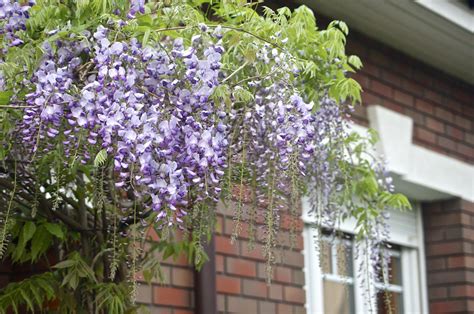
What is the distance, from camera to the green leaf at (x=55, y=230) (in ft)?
14.0

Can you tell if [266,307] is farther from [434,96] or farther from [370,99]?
[434,96]

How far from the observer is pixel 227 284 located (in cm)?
607

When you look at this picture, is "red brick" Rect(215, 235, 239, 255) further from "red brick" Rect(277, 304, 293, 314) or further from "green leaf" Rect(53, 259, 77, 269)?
"green leaf" Rect(53, 259, 77, 269)

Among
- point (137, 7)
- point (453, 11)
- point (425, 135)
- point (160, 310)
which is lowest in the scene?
point (160, 310)

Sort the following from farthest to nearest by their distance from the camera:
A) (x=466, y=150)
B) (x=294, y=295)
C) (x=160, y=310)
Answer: (x=466, y=150), (x=294, y=295), (x=160, y=310)

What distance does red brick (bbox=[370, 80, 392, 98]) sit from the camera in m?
7.38

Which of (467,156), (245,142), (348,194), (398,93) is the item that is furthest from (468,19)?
(245,142)

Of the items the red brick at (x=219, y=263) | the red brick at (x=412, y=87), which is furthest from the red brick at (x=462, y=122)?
the red brick at (x=219, y=263)

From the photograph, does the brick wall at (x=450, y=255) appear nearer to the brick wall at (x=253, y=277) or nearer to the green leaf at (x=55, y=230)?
the brick wall at (x=253, y=277)

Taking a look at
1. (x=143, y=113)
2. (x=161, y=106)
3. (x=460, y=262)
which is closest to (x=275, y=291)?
(x=460, y=262)

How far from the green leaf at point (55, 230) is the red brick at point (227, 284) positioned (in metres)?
1.80

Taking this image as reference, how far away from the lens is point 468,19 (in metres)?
7.34

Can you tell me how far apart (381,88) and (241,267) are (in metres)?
1.80

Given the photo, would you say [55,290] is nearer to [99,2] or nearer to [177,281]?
[99,2]
